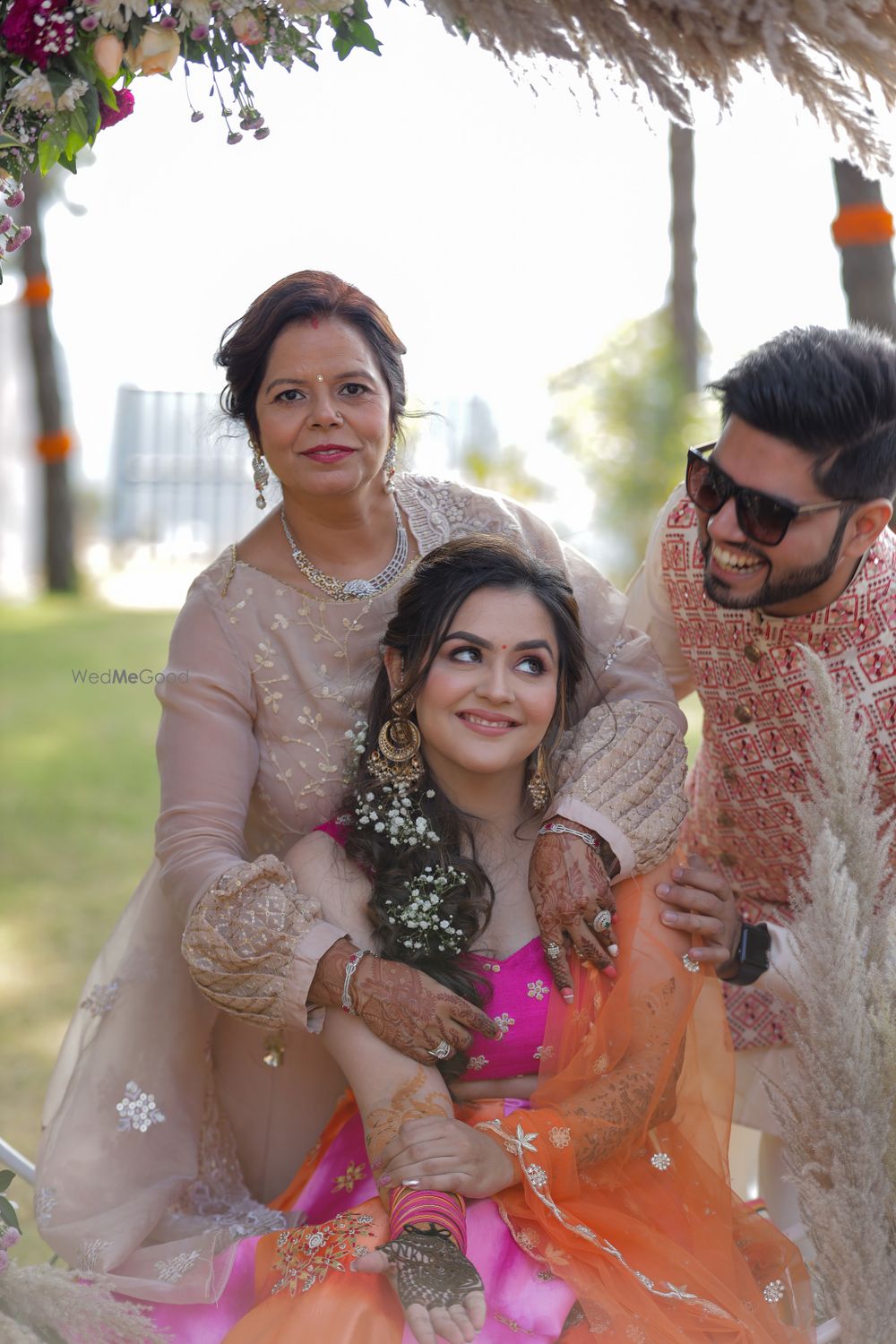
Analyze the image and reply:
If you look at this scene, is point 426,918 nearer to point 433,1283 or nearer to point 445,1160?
point 445,1160

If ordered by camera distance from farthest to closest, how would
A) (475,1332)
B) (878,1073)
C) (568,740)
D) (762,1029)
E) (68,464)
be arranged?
(68,464), (762,1029), (568,740), (475,1332), (878,1073)

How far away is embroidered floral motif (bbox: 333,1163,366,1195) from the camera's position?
2359 millimetres

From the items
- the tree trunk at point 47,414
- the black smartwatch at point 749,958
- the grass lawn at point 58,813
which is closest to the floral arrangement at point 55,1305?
the black smartwatch at point 749,958

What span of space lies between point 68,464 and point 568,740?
11.0 metres

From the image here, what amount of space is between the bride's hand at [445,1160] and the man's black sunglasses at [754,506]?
112 cm

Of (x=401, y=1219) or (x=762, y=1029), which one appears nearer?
(x=401, y=1219)

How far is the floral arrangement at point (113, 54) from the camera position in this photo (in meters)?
1.99

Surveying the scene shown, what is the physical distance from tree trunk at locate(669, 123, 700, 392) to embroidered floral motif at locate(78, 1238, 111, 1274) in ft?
30.4

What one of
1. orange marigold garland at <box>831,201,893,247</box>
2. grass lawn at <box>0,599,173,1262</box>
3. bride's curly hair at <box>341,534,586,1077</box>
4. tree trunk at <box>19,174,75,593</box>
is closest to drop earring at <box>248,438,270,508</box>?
bride's curly hair at <box>341,534,586,1077</box>

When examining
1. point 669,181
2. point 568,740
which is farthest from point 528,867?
point 669,181

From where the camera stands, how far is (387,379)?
2570 mm

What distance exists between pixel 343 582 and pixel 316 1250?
1203mm

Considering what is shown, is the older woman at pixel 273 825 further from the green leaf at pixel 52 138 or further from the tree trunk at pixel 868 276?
the tree trunk at pixel 868 276

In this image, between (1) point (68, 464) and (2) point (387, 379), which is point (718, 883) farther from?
(1) point (68, 464)
